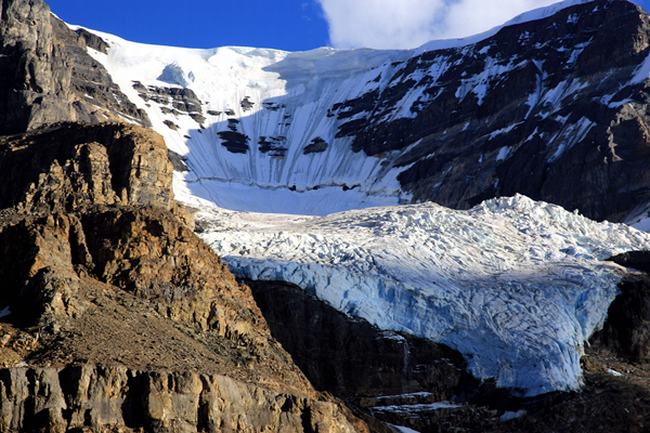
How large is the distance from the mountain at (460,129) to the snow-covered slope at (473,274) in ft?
102

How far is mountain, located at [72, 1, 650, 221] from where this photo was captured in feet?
487

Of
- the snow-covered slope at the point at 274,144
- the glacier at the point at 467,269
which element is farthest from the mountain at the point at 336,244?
the snow-covered slope at the point at 274,144

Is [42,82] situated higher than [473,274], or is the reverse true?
[42,82]

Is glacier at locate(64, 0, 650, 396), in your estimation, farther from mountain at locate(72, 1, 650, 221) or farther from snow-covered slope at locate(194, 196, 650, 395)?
mountain at locate(72, 1, 650, 221)

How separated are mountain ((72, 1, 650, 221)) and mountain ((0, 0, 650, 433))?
0.42m

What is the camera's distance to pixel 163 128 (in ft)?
589

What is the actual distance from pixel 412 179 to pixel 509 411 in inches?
3288

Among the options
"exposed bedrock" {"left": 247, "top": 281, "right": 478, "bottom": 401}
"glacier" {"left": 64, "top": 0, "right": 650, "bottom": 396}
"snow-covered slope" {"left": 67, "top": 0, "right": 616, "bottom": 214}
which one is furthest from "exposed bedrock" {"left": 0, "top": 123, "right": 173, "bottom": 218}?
"snow-covered slope" {"left": 67, "top": 0, "right": 616, "bottom": 214}

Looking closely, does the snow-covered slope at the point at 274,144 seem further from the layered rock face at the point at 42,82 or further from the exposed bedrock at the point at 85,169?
the exposed bedrock at the point at 85,169

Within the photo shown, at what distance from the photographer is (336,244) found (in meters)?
101

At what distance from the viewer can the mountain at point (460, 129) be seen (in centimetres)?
14850

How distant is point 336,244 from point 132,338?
154 feet

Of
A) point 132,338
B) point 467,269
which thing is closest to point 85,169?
point 467,269

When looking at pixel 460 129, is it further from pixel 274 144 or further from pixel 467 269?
pixel 467 269
